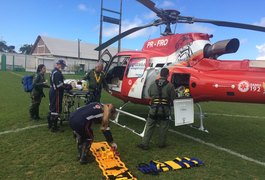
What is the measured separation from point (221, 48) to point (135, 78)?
9.20 ft

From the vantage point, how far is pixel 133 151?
6793 millimetres

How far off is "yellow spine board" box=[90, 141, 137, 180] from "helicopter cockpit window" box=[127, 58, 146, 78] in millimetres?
3226

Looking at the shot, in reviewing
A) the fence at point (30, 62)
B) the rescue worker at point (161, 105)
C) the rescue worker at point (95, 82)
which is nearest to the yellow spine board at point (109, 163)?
the rescue worker at point (161, 105)

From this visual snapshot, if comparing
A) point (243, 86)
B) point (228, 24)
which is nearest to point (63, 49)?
point (228, 24)

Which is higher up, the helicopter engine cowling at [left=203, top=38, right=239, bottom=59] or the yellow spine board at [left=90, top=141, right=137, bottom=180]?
the helicopter engine cowling at [left=203, top=38, right=239, bottom=59]

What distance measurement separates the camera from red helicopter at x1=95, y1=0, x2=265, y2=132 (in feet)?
22.8

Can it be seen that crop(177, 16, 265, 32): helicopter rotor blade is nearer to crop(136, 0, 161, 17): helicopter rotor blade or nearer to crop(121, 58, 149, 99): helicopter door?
crop(136, 0, 161, 17): helicopter rotor blade

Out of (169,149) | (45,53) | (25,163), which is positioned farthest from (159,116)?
(45,53)

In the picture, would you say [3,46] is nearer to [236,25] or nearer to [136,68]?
[136,68]

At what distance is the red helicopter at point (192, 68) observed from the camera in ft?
22.8

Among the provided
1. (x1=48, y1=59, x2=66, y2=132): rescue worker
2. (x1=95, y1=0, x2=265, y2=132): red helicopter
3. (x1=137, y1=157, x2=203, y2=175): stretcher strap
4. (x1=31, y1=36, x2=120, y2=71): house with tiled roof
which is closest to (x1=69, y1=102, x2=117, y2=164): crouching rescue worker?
(x1=137, y1=157, x2=203, y2=175): stretcher strap

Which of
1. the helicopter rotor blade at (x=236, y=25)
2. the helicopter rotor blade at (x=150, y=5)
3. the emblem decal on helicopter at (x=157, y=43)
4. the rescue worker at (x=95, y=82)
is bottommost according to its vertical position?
the rescue worker at (x=95, y=82)

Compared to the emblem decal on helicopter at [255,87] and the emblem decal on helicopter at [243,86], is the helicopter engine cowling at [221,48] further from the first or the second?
the emblem decal on helicopter at [255,87]

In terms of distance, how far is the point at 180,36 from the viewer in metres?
8.95
